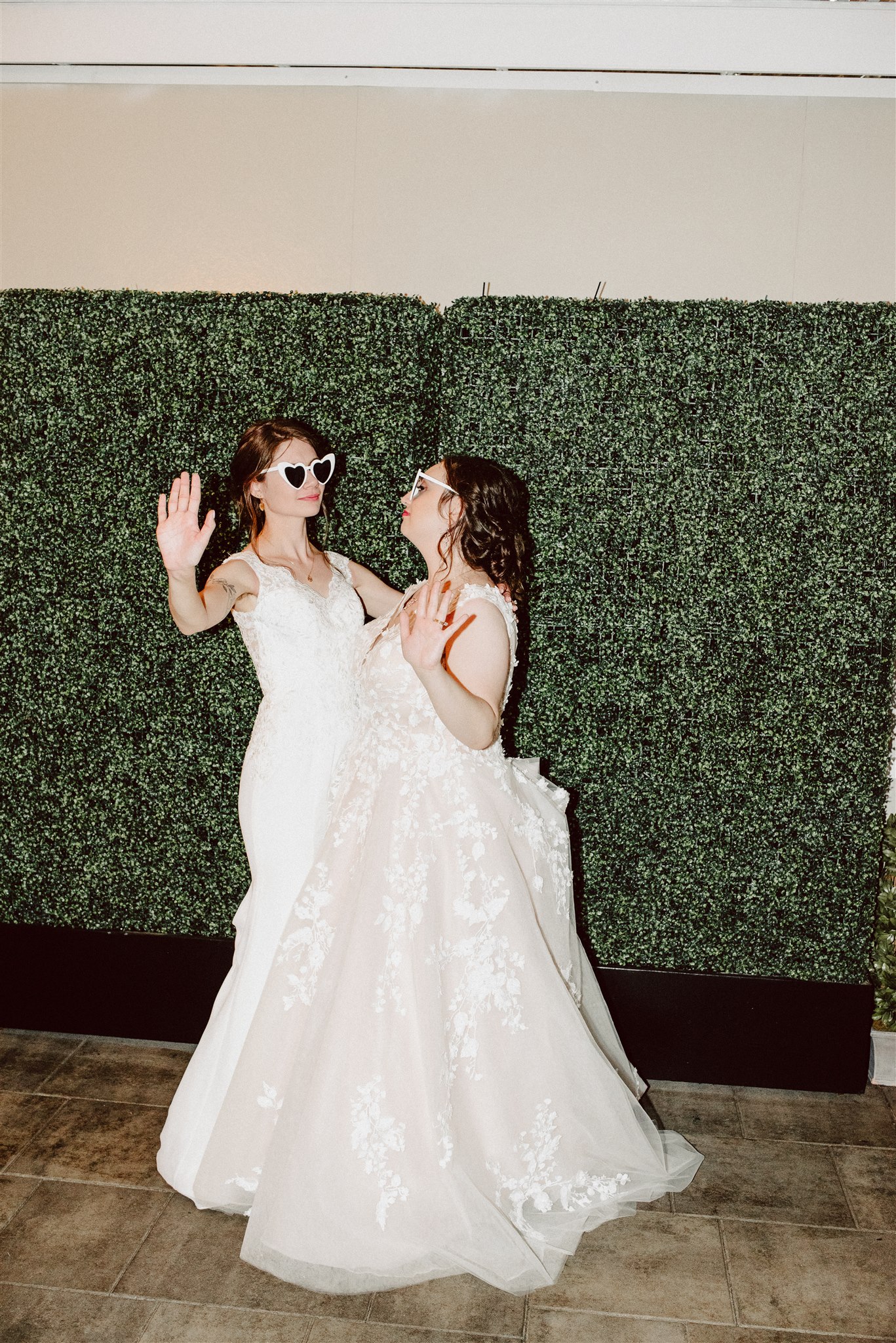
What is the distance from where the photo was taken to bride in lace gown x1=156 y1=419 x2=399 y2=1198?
8.85ft

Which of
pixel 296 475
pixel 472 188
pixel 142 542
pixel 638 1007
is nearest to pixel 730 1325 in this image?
pixel 638 1007

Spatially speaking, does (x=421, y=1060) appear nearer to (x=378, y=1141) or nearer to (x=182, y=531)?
(x=378, y=1141)

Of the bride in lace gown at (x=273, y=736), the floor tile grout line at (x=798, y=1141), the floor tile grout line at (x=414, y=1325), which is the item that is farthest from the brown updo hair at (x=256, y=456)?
the floor tile grout line at (x=798, y=1141)

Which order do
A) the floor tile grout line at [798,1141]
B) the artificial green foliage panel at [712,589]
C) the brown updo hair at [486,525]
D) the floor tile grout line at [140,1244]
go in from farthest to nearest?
the artificial green foliage panel at [712,589] → the floor tile grout line at [798,1141] → the brown updo hair at [486,525] → the floor tile grout line at [140,1244]

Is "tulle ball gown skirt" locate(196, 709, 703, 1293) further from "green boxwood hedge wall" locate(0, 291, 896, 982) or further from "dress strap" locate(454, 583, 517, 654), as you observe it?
"green boxwood hedge wall" locate(0, 291, 896, 982)

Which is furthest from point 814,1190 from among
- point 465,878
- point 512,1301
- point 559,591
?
point 559,591

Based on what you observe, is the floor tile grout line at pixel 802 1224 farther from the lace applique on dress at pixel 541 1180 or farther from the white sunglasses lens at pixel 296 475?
the white sunglasses lens at pixel 296 475

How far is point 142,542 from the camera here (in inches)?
133

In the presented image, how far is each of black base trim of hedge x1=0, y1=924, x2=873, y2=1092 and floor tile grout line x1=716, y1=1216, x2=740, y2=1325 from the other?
0.80m

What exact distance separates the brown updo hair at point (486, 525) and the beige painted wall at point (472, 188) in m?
2.73

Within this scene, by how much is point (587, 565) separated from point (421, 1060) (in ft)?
5.49

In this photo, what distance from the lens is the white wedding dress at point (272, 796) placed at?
2.70m

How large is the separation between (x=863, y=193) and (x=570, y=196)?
146 centimetres

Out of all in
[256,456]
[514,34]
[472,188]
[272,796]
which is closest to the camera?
[272,796]
